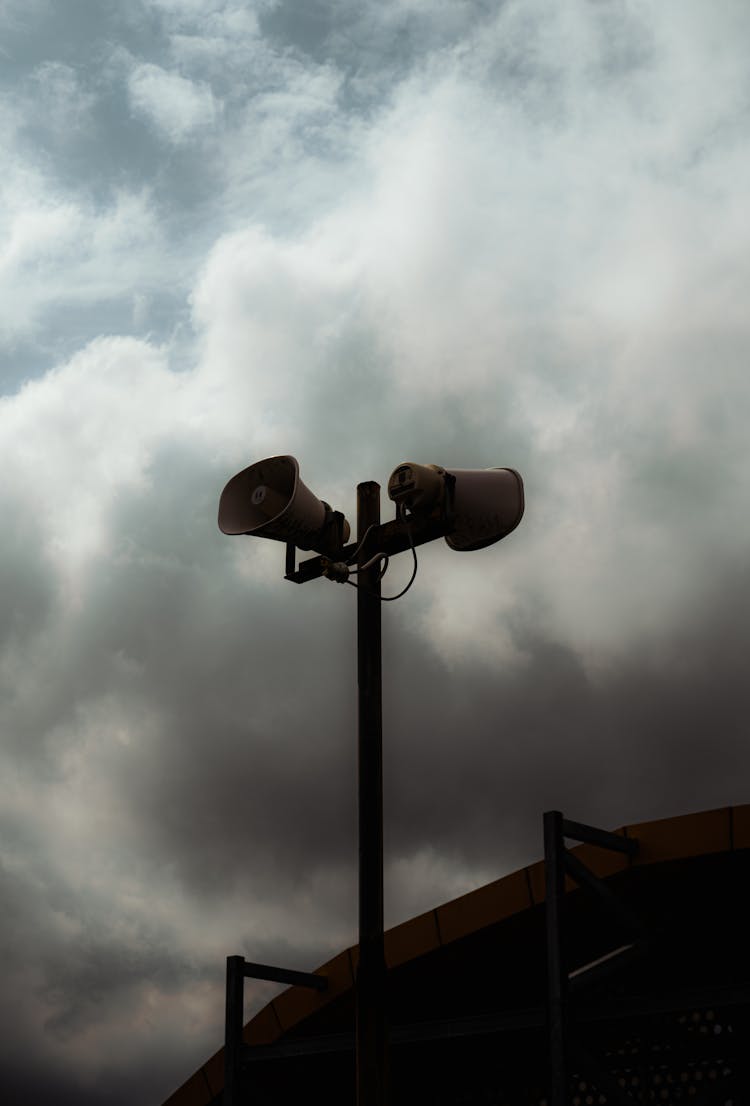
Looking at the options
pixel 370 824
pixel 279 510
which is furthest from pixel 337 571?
pixel 370 824

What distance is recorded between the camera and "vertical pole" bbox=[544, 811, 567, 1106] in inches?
371

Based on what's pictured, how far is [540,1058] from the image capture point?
523 inches

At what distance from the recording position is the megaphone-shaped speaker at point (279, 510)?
774cm

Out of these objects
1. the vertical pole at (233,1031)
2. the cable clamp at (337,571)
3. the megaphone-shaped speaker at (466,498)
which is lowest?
the vertical pole at (233,1031)

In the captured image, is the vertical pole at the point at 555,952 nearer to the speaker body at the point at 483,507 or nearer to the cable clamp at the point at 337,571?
the speaker body at the point at 483,507

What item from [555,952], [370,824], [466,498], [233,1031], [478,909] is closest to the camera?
[370,824]

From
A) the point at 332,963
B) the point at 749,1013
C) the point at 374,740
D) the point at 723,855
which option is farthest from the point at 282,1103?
the point at 374,740

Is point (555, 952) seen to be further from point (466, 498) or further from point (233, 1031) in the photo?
point (233, 1031)

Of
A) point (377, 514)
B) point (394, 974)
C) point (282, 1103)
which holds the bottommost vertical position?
point (282, 1103)

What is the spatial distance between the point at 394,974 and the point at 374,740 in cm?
647

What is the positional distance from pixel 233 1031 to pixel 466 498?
7589 mm

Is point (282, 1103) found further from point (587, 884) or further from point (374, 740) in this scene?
point (374, 740)

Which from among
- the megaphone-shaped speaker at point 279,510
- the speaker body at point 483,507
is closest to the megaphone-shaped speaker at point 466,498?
the speaker body at point 483,507

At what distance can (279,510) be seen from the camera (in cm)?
808
